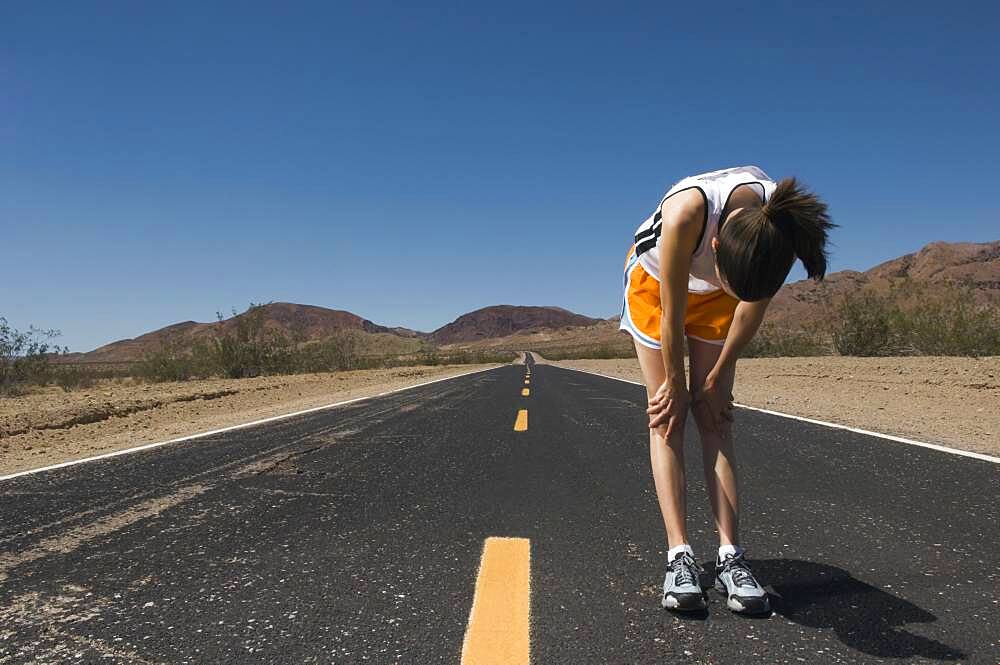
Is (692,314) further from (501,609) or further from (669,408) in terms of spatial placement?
(501,609)

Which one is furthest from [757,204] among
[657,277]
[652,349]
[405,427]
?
[405,427]

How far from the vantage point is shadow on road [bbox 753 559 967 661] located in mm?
1781

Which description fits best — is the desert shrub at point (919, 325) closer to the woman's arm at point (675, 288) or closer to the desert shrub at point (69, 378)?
the woman's arm at point (675, 288)

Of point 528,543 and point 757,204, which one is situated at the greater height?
point 757,204

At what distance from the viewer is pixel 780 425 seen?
23.1 ft

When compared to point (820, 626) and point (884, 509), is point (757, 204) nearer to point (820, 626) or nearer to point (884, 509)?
point (820, 626)

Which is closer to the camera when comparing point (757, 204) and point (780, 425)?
point (757, 204)

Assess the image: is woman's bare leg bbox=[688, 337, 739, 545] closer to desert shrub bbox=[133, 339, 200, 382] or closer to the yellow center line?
the yellow center line

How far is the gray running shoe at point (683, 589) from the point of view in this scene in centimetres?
200

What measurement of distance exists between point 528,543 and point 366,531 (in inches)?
33.9

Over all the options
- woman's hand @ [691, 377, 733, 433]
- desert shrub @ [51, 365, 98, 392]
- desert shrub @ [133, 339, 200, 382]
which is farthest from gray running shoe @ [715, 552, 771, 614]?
desert shrub @ [133, 339, 200, 382]

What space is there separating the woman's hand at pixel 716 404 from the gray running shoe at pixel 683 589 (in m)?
0.58

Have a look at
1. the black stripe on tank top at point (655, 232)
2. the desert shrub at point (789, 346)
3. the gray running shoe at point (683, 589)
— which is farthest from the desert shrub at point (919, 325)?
the gray running shoe at point (683, 589)

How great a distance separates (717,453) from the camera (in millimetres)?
2396
